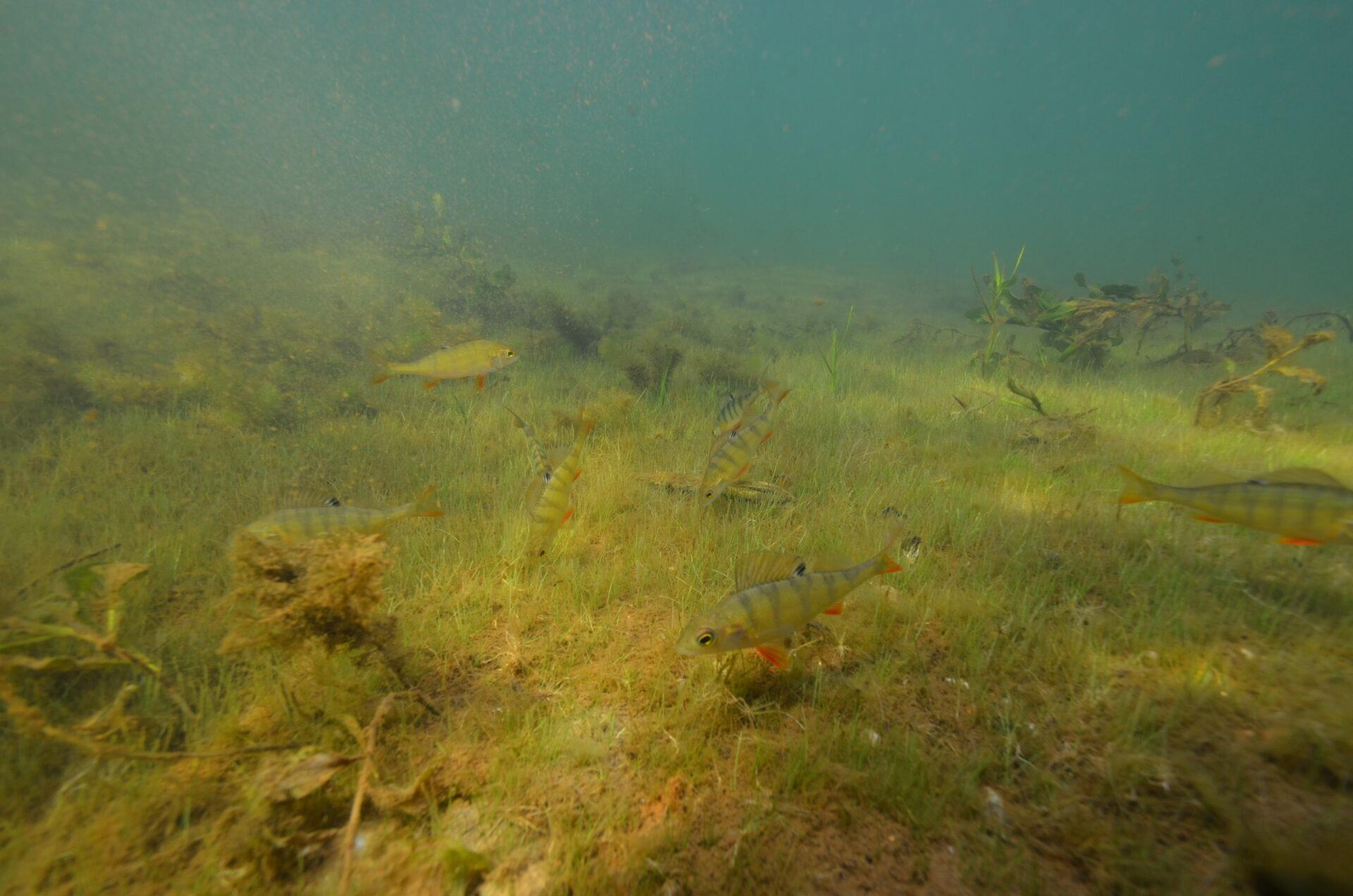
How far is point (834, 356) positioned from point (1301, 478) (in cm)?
553

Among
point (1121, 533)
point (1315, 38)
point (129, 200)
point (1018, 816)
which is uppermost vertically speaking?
point (1315, 38)

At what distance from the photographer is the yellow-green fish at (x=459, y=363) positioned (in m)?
4.50

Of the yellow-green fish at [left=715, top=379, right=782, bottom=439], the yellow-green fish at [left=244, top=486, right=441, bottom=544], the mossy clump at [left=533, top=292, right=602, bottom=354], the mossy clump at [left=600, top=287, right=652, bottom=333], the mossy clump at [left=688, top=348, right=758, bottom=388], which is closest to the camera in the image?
the yellow-green fish at [left=244, top=486, right=441, bottom=544]

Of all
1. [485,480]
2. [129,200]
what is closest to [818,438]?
[485,480]

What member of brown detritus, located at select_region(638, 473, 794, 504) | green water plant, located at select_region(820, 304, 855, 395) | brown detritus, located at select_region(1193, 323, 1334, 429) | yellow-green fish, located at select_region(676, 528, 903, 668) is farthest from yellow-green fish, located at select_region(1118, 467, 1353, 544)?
green water plant, located at select_region(820, 304, 855, 395)

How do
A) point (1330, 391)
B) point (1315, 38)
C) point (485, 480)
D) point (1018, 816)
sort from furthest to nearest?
point (1315, 38)
point (1330, 391)
point (485, 480)
point (1018, 816)

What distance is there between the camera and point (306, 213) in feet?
96.0

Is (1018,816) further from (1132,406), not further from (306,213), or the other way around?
(306,213)

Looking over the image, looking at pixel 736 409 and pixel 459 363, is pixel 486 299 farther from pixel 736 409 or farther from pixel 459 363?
pixel 736 409

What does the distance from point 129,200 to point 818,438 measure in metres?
40.0

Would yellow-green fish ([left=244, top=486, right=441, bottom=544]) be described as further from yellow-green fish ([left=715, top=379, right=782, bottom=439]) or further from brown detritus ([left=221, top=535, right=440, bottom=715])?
yellow-green fish ([left=715, top=379, right=782, bottom=439])

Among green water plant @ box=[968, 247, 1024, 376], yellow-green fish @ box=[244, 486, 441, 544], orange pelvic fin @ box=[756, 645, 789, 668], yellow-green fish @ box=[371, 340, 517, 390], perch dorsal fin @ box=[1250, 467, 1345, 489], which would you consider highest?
green water plant @ box=[968, 247, 1024, 376]

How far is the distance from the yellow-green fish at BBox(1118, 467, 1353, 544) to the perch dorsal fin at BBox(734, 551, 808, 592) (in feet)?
6.36

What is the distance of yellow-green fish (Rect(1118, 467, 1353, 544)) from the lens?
232 centimetres
